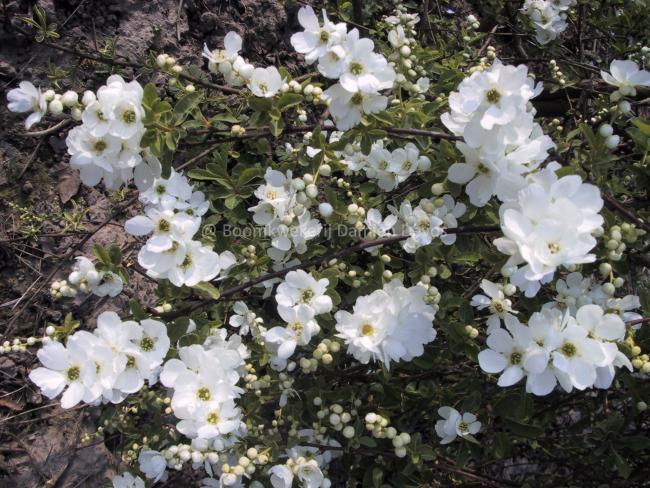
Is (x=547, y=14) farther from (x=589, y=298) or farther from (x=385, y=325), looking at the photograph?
(x=385, y=325)

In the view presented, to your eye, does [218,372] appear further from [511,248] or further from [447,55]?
[447,55]

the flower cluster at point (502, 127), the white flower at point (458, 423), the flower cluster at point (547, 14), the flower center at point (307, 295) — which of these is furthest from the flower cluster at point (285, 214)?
the flower cluster at point (547, 14)

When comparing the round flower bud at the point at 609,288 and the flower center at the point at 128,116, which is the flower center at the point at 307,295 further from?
the round flower bud at the point at 609,288

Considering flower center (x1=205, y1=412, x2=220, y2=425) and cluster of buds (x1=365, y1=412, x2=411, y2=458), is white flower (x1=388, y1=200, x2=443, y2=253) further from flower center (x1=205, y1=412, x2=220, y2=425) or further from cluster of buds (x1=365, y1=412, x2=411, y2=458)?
flower center (x1=205, y1=412, x2=220, y2=425)

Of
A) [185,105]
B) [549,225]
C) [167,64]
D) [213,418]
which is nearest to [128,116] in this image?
[185,105]

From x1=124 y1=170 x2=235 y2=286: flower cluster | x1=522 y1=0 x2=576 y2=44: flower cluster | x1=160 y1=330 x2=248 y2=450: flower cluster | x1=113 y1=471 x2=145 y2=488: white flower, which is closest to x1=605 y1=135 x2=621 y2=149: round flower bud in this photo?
x1=124 y1=170 x2=235 y2=286: flower cluster

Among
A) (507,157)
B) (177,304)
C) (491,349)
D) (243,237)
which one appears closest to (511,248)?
(507,157)
